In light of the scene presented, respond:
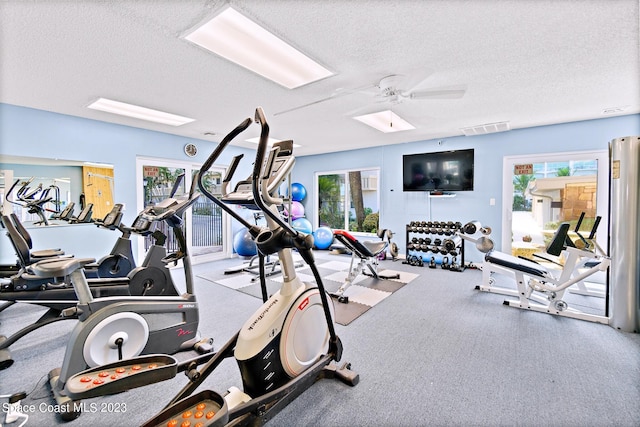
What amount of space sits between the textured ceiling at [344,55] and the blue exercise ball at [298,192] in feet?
11.7

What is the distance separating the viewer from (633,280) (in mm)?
2621

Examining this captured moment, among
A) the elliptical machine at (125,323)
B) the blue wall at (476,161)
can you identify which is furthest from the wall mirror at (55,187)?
the blue wall at (476,161)

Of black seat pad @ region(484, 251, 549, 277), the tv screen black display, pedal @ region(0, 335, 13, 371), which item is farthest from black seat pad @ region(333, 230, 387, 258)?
pedal @ region(0, 335, 13, 371)

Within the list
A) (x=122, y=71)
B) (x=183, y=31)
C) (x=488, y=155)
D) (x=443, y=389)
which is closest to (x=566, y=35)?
(x=443, y=389)

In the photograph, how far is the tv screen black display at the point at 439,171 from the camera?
16.9 ft

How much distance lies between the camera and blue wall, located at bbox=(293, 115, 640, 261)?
13.9 ft

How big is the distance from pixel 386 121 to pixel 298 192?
11.5 ft

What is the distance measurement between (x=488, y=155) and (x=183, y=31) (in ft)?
16.7

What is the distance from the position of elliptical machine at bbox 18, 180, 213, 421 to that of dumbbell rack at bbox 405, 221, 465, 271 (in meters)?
4.17

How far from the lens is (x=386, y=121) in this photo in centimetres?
449

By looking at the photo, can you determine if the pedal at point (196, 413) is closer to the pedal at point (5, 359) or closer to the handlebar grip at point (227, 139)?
the handlebar grip at point (227, 139)

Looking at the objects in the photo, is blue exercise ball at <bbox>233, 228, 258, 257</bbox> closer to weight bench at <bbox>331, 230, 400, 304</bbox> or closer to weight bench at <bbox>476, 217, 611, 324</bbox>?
weight bench at <bbox>331, 230, 400, 304</bbox>

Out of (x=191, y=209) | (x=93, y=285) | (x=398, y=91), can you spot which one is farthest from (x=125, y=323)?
(x=191, y=209)

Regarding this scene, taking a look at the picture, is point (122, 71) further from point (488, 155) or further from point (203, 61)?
point (488, 155)
